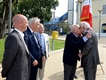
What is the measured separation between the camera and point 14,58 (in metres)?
3.09

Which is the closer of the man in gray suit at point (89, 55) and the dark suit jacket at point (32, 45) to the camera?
the dark suit jacket at point (32, 45)

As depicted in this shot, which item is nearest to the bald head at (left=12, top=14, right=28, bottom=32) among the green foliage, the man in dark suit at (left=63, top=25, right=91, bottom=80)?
the man in dark suit at (left=63, top=25, right=91, bottom=80)

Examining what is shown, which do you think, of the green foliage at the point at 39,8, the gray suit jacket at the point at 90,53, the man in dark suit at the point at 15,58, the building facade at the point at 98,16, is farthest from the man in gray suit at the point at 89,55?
the building facade at the point at 98,16

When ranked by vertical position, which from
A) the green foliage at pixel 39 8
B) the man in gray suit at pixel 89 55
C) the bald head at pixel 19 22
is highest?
the green foliage at pixel 39 8

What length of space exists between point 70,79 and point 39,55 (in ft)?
3.76

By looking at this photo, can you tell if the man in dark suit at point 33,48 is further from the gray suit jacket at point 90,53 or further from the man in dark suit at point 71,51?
the gray suit jacket at point 90,53

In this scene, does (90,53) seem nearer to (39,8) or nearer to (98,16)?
(39,8)

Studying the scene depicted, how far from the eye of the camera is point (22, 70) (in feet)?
10.3

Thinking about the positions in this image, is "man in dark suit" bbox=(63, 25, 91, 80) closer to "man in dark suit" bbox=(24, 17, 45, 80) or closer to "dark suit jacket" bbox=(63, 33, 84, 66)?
"dark suit jacket" bbox=(63, 33, 84, 66)

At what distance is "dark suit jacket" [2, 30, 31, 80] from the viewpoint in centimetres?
303

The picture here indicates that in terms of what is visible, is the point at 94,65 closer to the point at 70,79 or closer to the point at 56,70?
the point at 70,79

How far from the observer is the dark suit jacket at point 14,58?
3.03m

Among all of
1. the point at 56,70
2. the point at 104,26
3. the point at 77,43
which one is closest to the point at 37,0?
the point at 104,26

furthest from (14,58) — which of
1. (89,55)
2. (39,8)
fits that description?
(39,8)
